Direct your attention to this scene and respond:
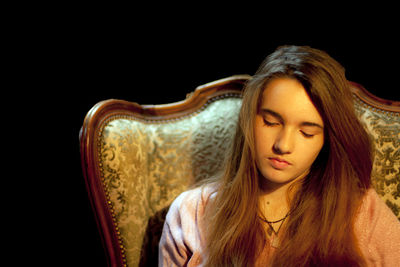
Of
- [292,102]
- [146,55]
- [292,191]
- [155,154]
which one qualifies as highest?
[146,55]

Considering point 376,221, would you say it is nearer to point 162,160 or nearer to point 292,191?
point 292,191

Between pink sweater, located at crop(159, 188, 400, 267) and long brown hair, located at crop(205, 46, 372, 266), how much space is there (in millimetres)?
27

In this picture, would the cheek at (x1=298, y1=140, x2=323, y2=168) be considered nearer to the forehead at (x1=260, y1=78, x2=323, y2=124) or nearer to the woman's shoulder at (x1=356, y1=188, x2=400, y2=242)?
the forehead at (x1=260, y1=78, x2=323, y2=124)

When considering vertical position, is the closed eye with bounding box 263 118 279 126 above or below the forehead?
below

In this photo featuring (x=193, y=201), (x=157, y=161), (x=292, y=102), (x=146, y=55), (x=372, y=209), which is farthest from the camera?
(x=146, y=55)

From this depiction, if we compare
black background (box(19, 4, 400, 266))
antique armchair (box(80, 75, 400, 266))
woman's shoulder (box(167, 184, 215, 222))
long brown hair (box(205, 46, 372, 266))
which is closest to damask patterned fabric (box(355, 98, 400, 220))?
antique armchair (box(80, 75, 400, 266))

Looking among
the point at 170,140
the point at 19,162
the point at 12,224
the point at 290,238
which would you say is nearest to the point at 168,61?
the point at 170,140

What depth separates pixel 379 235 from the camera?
863 millimetres

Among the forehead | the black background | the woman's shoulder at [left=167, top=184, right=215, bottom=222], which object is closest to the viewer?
the forehead

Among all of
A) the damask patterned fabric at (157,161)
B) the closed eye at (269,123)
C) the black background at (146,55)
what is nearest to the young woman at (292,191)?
the closed eye at (269,123)

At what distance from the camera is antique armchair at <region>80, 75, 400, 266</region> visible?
3.41 feet

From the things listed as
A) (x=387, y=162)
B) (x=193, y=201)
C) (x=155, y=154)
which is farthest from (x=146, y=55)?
(x=387, y=162)

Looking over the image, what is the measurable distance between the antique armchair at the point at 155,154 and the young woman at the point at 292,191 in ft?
0.54

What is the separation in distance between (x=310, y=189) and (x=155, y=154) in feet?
1.74
